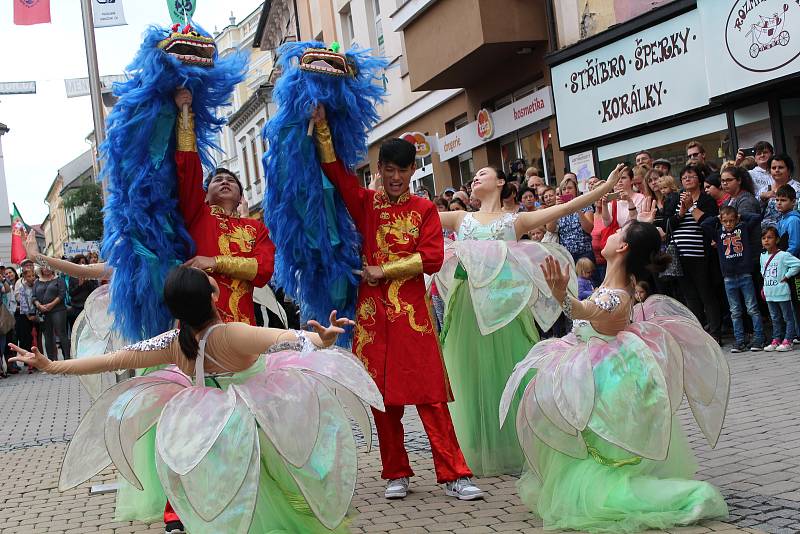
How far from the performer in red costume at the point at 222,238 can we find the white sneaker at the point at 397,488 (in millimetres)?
1176

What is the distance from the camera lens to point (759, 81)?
34.6 ft

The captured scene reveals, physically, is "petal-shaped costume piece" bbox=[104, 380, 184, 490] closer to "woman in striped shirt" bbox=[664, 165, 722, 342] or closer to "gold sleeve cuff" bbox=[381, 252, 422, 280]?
"gold sleeve cuff" bbox=[381, 252, 422, 280]

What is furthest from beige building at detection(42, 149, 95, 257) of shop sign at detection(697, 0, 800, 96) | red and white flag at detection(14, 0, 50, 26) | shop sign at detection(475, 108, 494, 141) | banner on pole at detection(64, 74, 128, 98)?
shop sign at detection(697, 0, 800, 96)

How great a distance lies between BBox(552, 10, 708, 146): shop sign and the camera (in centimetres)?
1177

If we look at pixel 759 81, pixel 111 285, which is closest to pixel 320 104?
pixel 111 285

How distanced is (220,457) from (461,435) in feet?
7.42

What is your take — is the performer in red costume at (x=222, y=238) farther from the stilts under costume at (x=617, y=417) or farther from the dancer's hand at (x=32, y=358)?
the stilts under costume at (x=617, y=417)

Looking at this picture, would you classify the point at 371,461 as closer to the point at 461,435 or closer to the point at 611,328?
the point at 461,435

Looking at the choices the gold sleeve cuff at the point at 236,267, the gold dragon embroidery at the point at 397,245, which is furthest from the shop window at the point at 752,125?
the gold sleeve cuff at the point at 236,267

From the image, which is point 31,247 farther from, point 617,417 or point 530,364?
point 617,417

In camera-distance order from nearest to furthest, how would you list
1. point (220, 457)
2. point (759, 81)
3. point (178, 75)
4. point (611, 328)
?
point (220, 457), point (611, 328), point (178, 75), point (759, 81)

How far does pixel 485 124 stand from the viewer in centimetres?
1686

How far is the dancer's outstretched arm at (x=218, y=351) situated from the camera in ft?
12.5

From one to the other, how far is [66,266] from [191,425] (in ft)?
6.79
